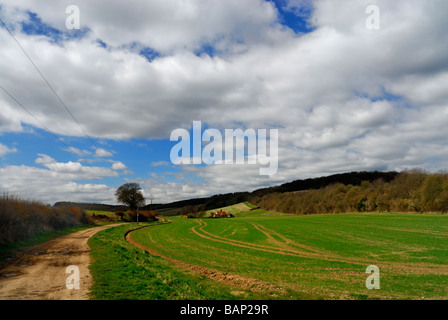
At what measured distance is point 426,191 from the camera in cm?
8638

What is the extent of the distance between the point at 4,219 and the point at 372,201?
121671mm

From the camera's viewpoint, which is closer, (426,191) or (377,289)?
(377,289)

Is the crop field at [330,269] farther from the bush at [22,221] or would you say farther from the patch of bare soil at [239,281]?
the bush at [22,221]

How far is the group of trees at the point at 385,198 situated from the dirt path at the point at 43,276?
95.3 meters

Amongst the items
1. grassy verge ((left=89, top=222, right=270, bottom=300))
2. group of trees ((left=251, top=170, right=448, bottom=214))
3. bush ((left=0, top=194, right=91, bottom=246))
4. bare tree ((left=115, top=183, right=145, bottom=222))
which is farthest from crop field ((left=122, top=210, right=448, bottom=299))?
bare tree ((left=115, top=183, right=145, bottom=222))

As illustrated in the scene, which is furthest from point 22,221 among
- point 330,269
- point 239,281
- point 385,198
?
point 385,198

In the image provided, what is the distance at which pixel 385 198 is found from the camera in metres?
107

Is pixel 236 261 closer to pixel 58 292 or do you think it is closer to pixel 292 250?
pixel 292 250

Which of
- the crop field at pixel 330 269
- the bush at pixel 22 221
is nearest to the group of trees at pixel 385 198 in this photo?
the crop field at pixel 330 269

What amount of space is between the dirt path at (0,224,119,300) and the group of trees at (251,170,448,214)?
3752 inches

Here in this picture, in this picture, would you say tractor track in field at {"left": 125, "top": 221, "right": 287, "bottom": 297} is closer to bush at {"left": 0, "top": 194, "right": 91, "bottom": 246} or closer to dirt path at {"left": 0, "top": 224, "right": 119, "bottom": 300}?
dirt path at {"left": 0, "top": 224, "right": 119, "bottom": 300}

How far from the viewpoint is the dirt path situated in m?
10.9

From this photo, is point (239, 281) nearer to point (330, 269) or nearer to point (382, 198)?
point (330, 269)

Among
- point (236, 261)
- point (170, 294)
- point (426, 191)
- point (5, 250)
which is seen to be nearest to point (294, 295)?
point (170, 294)
